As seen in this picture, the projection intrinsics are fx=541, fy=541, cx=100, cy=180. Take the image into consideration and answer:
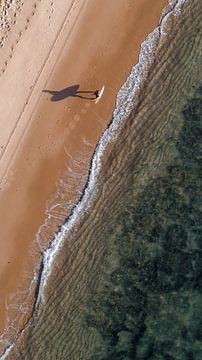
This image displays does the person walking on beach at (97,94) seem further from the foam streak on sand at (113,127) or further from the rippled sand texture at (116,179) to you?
the rippled sand texture at (116,179)

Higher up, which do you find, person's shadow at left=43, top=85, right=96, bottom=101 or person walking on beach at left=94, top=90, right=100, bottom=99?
person walking on beach at left=94, top=90, right=100, bottom=99

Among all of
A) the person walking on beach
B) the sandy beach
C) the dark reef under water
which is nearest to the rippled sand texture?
the dark reef under water

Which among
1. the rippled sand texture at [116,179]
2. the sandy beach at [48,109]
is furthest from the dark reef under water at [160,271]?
the sandy beach at [48,109]

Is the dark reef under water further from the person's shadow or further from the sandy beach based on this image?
the person's shadow

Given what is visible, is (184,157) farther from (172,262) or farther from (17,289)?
(17,289)

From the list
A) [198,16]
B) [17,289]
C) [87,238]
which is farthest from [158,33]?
[17,289]
